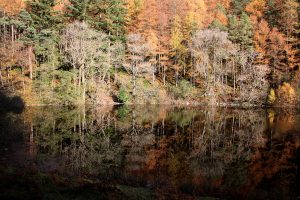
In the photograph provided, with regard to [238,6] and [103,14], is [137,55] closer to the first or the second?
[103,14]

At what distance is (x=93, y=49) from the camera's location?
145 feet

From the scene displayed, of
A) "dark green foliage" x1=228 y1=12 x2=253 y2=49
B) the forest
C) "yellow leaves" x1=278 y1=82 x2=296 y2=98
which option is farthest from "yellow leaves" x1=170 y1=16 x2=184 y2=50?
"yellow leaves" x1=278 y1=82 x2=296 y2=98

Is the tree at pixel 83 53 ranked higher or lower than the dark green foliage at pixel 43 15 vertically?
lower

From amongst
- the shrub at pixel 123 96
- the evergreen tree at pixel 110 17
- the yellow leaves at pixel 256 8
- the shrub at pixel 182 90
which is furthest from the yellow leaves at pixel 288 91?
the evergreen tree at pixel 110 17

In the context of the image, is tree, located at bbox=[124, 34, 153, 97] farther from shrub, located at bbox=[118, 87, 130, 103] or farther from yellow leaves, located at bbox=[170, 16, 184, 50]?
yellow leaves, located at bbox=[170, 16, 184, 50]

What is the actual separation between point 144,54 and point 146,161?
38091mm

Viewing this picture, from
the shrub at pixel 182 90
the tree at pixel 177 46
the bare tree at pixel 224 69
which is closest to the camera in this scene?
the bare tree at pixel 224 69

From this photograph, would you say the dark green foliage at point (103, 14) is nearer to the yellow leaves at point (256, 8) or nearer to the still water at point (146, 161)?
the yellow leaves at point (256, 8)

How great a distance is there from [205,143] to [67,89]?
91.8 feet

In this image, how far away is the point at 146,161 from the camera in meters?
14.4

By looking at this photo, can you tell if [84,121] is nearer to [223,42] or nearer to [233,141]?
[233,141]

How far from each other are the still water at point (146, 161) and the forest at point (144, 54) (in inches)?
766

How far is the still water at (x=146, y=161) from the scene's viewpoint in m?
8.79

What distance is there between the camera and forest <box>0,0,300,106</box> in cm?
4297
